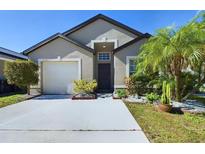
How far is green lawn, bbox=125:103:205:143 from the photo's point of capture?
584 cm

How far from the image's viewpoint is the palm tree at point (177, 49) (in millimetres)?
9562

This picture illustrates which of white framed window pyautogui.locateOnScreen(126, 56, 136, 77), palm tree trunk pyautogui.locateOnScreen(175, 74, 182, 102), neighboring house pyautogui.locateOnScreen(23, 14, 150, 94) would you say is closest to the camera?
palm tree trunk pyautogui.locateOnScreen(175, 74, 182, 102)

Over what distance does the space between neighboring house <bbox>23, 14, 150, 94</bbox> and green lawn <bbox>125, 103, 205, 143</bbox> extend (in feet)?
23.6

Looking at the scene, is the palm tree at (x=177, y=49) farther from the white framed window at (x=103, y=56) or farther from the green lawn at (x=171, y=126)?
the white framed window at (x=103, y=56)

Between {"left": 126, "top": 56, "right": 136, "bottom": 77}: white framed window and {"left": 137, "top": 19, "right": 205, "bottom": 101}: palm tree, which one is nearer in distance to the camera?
{"left": 137, "top": 19, "right": 205, "bottom": 101}: palm tree

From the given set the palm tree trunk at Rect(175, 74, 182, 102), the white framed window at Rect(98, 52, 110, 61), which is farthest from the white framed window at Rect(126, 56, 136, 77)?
the palm tree trunk at Rect(175, 74, 182, 102)

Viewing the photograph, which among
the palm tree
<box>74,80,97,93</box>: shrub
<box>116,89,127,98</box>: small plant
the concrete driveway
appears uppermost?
the palm tree

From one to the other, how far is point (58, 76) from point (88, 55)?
9.70 feet

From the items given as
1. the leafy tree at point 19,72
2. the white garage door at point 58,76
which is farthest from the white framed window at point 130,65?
the leafy tree at point 19,72

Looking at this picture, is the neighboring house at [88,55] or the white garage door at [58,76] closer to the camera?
the neighboring house at [88,55]

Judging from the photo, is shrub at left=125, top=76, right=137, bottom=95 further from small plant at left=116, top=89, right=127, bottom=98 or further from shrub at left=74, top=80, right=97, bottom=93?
shrub at left=74, top=80, right=97, bottom=93

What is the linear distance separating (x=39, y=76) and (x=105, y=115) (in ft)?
31.0

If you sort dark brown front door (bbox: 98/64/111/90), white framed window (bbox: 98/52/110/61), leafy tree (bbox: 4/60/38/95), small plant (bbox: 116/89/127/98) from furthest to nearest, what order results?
white framed window (bbox: 98/52/110/61) < dark brown front door (bbox: 98/64/111/90) < leafy tree (bbox: 4/60/38/95) < small plant (bbox: 116/89/127/98)

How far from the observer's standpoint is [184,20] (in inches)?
426
